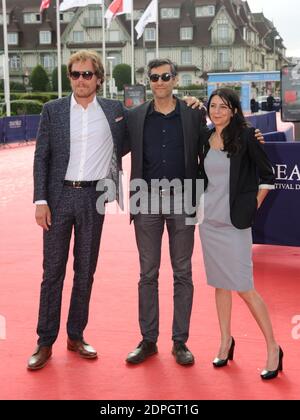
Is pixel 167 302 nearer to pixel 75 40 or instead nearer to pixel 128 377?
pixel 128 377

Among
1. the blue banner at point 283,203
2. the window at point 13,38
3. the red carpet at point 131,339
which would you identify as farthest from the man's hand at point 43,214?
the window at point 13,38

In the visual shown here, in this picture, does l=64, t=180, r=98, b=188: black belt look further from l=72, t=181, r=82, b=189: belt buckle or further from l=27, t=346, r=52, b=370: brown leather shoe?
l=27, t=346, r=52, b=370: brown leather shoe

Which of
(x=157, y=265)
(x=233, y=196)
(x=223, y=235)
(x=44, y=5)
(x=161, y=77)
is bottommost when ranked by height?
(x=157, y=265)

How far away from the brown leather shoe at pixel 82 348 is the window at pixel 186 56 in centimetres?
7076

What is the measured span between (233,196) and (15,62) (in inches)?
2831

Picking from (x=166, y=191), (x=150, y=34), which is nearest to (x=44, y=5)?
(x=166, y=191)

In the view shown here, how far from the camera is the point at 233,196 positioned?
4.12 metres

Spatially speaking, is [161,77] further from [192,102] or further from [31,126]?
[31,126]

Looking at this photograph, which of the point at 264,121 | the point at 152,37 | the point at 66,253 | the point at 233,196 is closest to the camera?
the point at 233,196

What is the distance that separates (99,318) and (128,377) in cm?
122

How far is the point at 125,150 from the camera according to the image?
4641 mm

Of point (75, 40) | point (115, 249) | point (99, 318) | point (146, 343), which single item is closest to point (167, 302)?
point (99, 318)

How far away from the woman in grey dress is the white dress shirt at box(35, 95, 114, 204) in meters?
0.68

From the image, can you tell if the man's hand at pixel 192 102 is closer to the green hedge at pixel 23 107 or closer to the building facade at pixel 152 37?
the green hedge at pixel 23 107
